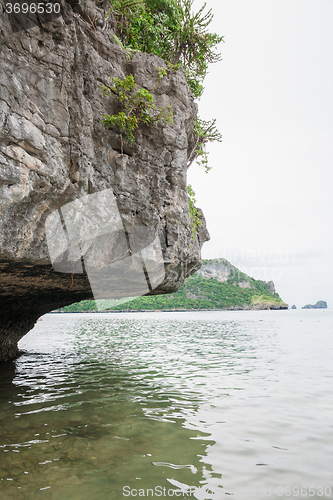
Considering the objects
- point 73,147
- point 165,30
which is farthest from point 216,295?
point 73,147

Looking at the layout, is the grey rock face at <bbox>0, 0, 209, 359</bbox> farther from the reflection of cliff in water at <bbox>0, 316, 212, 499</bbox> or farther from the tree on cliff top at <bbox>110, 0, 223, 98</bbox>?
the reflection of cliff in water at <bbox>0, 316, 212, 499</bbox>

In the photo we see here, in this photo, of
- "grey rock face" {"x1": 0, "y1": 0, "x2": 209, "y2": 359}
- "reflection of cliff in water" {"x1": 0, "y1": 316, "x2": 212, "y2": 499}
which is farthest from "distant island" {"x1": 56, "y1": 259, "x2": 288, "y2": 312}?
"grey rock face" {"x1": 0, "y1": 0, "x2": 209, "y2": 359}

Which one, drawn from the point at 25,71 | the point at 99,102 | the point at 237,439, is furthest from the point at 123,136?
the point at 237,439

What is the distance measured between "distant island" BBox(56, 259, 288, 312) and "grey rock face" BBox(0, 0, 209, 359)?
89.9 m

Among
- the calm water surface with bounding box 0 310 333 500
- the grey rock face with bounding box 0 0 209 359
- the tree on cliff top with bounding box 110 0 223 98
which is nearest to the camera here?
the calm water surface with bounding box 0 310 333 500

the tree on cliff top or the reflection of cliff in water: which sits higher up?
the tree on cliff top

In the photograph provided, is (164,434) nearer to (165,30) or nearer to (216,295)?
(165,30)

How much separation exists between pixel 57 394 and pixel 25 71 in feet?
21.1

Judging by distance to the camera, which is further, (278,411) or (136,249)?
(136,249)

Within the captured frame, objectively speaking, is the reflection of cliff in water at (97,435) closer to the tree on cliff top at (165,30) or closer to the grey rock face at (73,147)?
the grey rock face at (73,147)

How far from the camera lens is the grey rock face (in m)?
4.12

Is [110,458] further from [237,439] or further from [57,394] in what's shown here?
[57,394]

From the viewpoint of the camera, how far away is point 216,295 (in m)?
107

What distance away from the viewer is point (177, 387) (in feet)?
24.9
